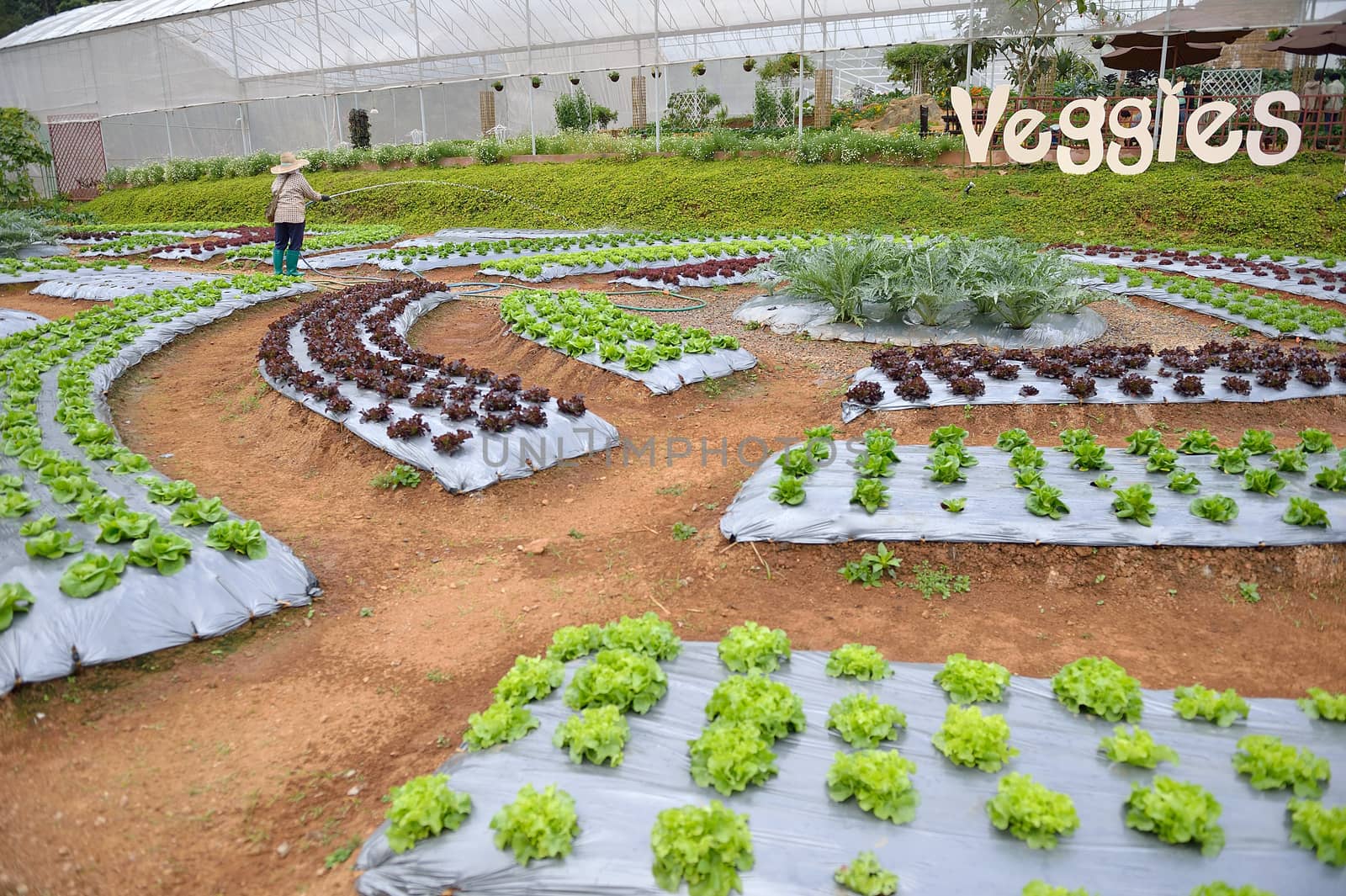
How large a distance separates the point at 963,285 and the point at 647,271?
570 centimetres

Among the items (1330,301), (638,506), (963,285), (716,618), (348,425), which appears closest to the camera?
(716,618)

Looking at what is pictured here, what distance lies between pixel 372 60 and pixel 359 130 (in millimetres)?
2735

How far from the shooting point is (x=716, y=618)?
15.8 ft

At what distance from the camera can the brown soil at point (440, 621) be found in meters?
3.40

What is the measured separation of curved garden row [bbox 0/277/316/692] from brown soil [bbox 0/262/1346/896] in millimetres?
161

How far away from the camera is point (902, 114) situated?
27.1 metres

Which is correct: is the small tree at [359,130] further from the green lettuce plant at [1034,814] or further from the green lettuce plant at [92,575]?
the green lettuce plant at [1034,814]

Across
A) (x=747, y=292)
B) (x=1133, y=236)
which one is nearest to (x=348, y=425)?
(x=747, y=292)

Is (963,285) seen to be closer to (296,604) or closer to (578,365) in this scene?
(578,365)

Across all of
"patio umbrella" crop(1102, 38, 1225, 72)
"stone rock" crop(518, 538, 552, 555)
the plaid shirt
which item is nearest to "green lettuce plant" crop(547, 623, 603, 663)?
"stone rock" crop(518, 538, 552, 555)

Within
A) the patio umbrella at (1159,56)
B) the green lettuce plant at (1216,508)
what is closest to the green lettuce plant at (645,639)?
the green lettuce plant at (1216,508)

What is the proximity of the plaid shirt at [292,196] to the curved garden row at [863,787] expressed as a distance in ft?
41.1

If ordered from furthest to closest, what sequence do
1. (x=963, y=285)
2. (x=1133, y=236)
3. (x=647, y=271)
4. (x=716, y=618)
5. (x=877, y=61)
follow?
(x=877, y=61) < (x=1133, y=236) < (x=647, y=271) < (x=963, y=285) < (x=716, y=618)

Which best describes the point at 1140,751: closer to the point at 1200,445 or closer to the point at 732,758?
the point at 732,758
